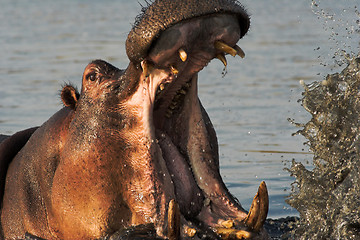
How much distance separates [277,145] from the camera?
28.2 ft

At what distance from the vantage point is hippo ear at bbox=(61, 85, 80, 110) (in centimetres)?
462

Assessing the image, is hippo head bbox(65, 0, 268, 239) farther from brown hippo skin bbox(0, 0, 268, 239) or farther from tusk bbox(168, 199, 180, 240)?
tusk bbox(168, 199, 180, 240)

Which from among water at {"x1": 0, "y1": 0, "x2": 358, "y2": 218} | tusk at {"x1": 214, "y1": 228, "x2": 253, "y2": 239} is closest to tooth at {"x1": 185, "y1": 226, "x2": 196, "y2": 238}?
tusk at {"x1": 214, "y1": 228, "x2": 253, "y2": 239}

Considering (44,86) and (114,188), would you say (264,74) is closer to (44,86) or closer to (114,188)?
(44,86)

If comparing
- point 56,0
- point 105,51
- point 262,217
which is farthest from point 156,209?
point 56,0

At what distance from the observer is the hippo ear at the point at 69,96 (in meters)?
4.62

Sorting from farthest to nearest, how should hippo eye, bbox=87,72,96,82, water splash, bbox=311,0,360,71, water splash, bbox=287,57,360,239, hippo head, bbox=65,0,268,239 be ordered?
water splash, bbox=311,0,360,71 → hippo eye, bbox=87,72,96,82 → water splash, bbox=287,57,360,239 → hippo head, bbox=65,0,268,239

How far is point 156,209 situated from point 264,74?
800cm

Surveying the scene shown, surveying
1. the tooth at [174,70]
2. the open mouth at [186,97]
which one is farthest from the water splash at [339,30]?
the tooth at [174,70]

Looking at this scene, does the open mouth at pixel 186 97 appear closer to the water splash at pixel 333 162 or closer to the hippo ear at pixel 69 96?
the hippo ear at pixel 69 96

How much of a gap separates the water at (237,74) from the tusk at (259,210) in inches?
59.6

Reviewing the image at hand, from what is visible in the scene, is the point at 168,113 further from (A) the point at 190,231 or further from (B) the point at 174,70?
(A) the point at 190,231

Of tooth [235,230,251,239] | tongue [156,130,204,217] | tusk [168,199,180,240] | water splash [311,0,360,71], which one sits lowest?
tooth [235,230,251,239]

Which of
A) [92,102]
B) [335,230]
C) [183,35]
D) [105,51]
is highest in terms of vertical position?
[105,51]
